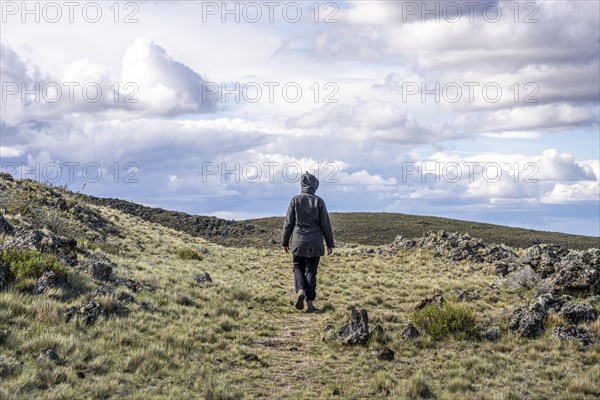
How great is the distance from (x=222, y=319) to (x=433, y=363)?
187 inches

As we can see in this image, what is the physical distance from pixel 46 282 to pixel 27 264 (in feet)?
2.59

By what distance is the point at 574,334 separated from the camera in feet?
32.2

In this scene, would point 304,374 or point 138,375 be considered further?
point 304,374

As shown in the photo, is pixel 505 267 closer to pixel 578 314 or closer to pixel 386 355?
pixel 578 314

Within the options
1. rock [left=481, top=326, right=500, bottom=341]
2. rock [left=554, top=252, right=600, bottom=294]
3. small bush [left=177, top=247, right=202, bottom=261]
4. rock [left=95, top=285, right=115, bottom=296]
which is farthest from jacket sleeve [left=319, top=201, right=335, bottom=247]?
small bush [left=177, top=247, right=202, bottom=261]

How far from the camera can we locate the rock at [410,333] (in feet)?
33.6

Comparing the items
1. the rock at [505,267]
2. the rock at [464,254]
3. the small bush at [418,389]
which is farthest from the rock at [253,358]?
the rock at [464,254]

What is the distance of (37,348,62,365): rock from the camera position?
7473 mm

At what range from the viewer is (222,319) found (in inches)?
452

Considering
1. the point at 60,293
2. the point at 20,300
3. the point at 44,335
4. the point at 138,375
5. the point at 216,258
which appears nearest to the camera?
the point at 138,375

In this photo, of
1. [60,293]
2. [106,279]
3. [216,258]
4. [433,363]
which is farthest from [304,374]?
[216,258]

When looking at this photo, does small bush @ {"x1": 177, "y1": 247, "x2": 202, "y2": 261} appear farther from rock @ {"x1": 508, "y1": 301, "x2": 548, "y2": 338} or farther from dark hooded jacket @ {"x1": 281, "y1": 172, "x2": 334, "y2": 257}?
rock @ {"x1": 508, "y1": 301, "x2": 548, "y2": 338}

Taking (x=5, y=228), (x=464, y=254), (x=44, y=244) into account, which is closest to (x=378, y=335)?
(x=44, y=244)

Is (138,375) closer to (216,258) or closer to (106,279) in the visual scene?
(106,279)
